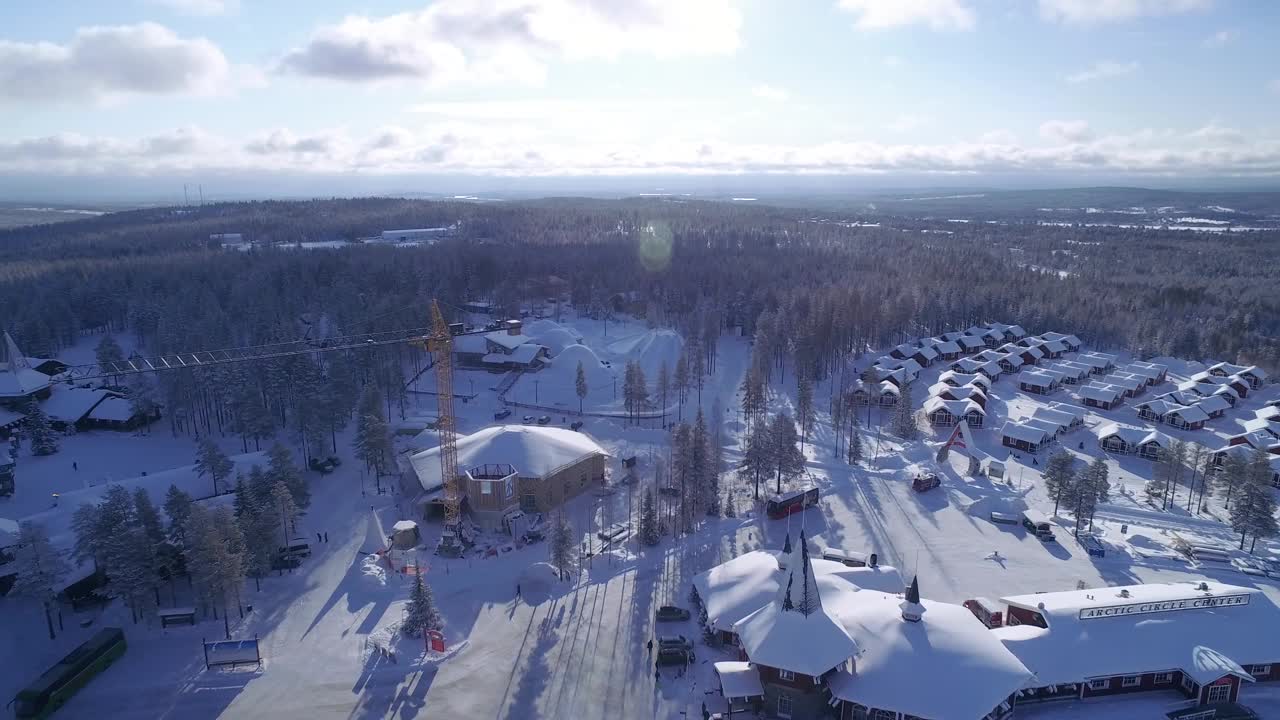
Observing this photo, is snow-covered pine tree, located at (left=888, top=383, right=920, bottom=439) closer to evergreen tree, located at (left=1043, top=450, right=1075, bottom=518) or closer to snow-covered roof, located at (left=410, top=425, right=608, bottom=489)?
evergreen tree, located at (left=1043, top=450, right=1075, bottom=518)

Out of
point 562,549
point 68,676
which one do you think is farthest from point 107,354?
point 562,549

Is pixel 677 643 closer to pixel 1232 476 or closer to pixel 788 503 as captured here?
pixel 788 503

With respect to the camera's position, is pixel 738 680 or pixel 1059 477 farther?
pixel 1059 477

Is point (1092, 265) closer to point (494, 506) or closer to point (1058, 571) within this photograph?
point (1058, 571)

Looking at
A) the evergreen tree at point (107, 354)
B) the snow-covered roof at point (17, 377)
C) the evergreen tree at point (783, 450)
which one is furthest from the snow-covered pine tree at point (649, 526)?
the snow-covered roof at point (17, 377)

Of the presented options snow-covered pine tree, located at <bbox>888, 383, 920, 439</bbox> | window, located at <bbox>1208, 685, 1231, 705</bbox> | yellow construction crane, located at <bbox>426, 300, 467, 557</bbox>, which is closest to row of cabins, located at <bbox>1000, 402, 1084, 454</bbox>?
snow-covered pine tree, located at <bbox>888, 383, 920, 439</bbox>

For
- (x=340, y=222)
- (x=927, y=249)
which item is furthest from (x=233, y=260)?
(x=927, y=249)
